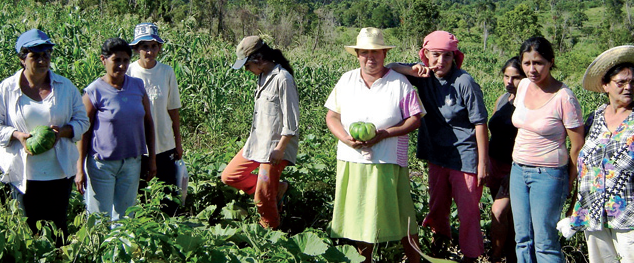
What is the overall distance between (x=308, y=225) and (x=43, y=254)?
2.54 metres

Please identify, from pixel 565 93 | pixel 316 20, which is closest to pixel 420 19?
pixel 316 20

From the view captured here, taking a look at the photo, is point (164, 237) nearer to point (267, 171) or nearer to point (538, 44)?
point (267, 171)

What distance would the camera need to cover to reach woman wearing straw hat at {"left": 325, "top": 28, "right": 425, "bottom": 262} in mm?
3879

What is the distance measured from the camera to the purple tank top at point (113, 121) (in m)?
3.87

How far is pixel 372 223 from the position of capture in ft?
12.7

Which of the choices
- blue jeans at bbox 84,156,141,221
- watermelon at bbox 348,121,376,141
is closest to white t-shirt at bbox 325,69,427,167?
watermelon at bbox 348,121,376,141

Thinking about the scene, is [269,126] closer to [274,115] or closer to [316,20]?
[274,115]

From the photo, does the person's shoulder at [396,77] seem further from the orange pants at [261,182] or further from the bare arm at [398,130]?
the orange pants at [261,182]

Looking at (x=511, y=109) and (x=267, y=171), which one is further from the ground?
(x=511, y=109)

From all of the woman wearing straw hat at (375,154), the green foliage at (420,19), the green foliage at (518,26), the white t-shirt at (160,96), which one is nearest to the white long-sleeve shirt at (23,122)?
the white t-shirt at (160,96)

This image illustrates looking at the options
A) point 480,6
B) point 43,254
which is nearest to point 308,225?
point 43,254

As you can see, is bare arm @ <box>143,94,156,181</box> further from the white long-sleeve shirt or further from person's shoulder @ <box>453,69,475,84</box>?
person's shoulder @ <box>453,69,475,84</box>

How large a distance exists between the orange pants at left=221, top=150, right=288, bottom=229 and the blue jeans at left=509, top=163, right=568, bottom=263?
5.63ft

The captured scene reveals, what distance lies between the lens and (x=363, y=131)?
12.2ft
